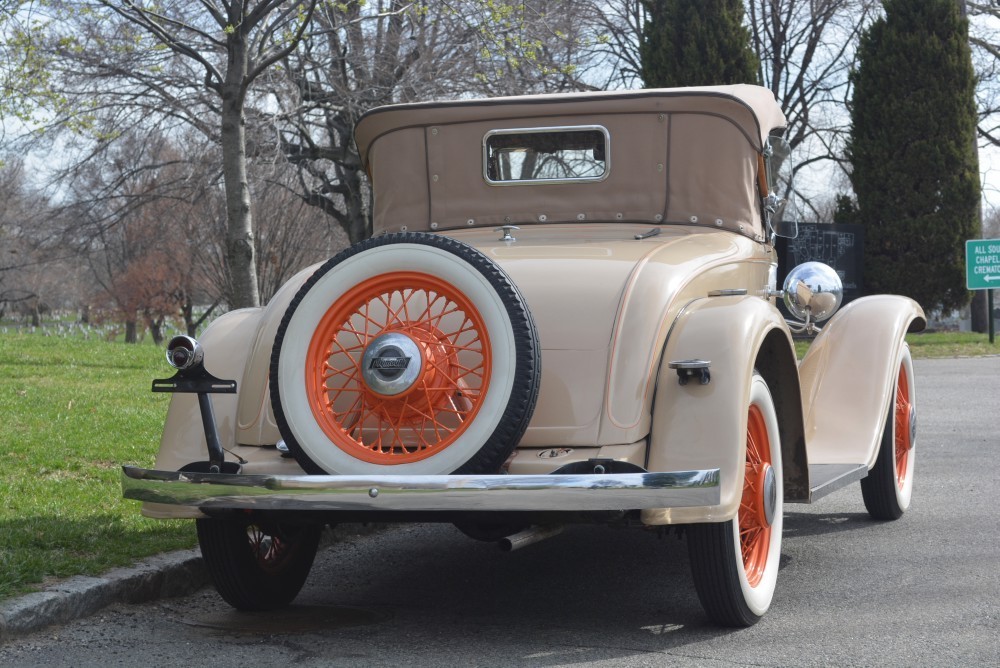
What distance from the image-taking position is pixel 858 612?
165 inches

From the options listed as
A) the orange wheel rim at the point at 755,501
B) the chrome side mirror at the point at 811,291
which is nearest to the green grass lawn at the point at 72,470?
the orange wheel rim at the point at 755,501

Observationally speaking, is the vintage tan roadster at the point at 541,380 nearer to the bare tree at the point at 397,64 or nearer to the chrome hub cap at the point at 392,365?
the chrome hub cap at the point at 392,365

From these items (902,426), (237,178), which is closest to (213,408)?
(902,426)

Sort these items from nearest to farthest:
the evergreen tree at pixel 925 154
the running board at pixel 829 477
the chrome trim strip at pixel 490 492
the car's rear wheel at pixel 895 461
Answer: the chrome trim strip at pixel 490 492 → the running board at pixel 829 477 → the car's rear wheel at pixel 895 461 → the evergreen tree at pixel 925 154

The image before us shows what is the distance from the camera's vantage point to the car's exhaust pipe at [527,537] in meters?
3.61

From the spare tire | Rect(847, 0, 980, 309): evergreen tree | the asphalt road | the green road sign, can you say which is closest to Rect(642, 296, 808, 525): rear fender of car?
the spare tire

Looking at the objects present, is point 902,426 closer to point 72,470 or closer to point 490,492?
point 490,492

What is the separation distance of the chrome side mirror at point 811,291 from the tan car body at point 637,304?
0.52ft

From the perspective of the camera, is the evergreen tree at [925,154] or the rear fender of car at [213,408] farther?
the evergreen tree at [925,154]

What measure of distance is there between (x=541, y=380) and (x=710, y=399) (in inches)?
22.7

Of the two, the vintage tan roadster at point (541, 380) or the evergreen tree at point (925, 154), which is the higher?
the evergreen tree at point (925, 154)

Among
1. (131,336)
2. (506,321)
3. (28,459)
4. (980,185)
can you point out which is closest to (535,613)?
(506,321)

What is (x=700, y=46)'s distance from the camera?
23.2 metres

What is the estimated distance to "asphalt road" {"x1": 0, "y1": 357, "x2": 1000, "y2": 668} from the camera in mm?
3711
